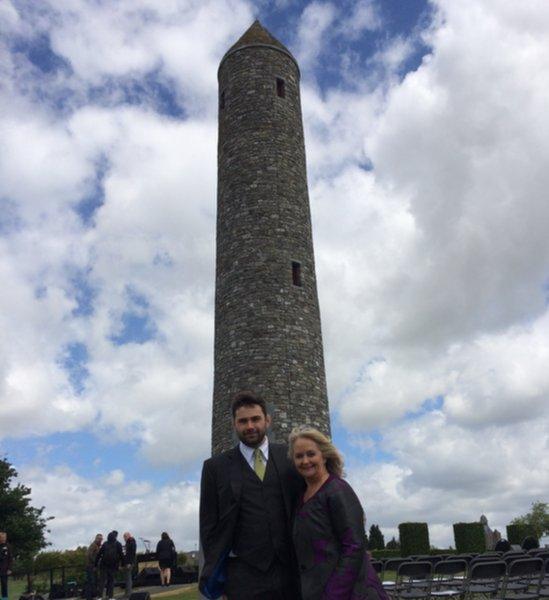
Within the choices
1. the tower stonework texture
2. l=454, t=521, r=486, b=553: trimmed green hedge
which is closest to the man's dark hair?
the tower stonework texture

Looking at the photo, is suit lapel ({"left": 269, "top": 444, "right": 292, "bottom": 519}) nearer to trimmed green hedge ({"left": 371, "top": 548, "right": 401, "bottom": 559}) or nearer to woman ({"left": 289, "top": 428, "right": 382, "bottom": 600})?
woman ({"left": 289, "top": 428, "right": 382, "bottom": 600})

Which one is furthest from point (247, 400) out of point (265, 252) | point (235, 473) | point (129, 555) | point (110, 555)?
point (265, 252)

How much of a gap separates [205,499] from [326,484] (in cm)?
75

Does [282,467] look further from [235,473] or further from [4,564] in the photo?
[4,564]

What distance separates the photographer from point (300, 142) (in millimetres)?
19688

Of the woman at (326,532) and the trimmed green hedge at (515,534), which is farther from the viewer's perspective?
the trimmed green hedge at (515,534)

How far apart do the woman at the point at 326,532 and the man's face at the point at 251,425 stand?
29 cm

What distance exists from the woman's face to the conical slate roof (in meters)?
18.6

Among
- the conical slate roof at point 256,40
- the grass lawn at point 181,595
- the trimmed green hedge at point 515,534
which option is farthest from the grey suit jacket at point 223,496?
the trimmed green hedge at point 515,534

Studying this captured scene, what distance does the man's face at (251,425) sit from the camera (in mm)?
3785

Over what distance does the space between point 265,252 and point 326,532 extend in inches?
565

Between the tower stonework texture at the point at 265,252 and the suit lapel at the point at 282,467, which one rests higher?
→ the tower stonework texture at the point at 265,252

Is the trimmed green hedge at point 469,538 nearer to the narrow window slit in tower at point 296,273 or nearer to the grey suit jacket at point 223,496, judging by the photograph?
the narrow window slit in tower at point 296,273

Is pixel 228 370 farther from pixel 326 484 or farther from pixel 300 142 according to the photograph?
pixel 326 484
